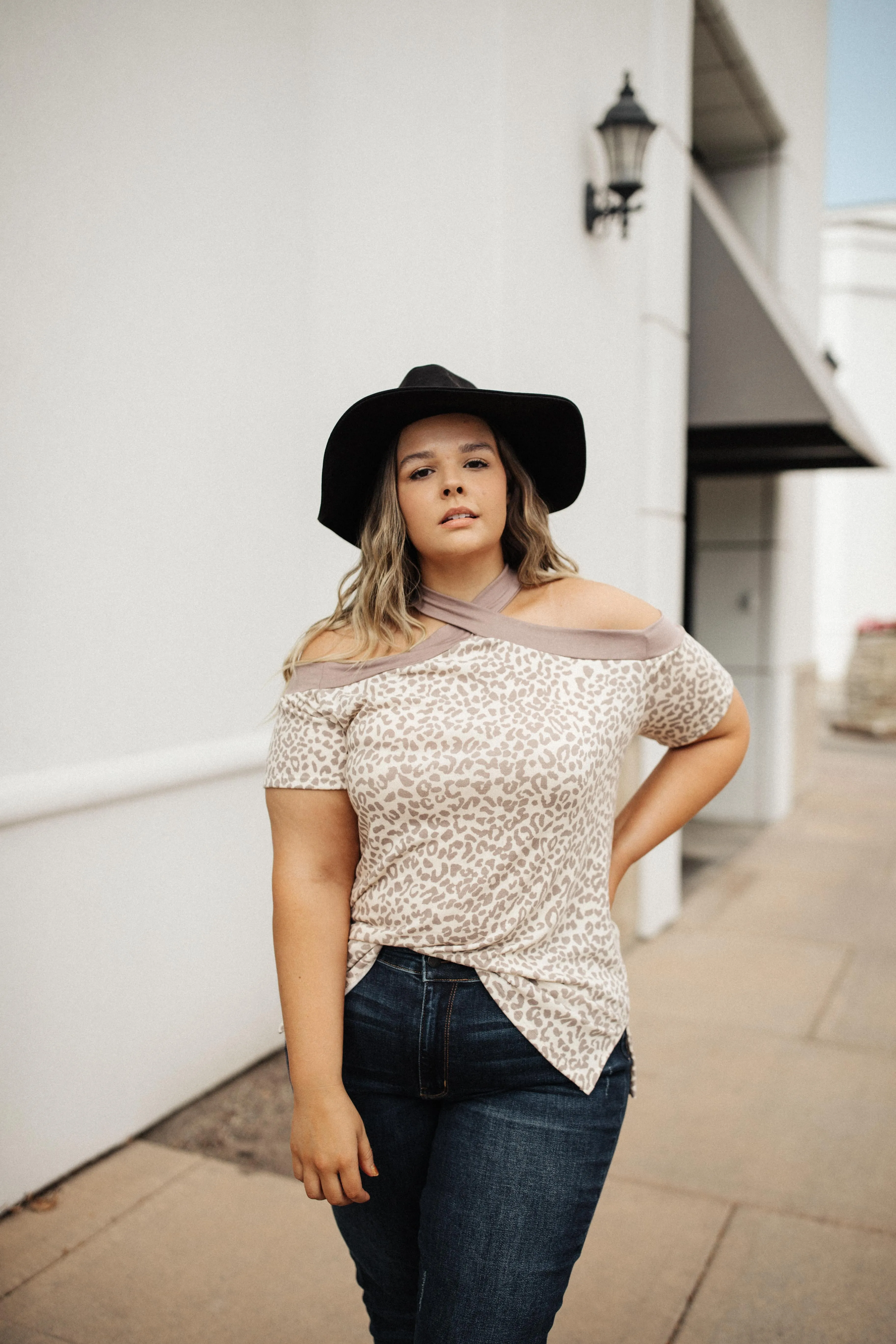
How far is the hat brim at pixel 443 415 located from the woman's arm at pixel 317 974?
1.61ft

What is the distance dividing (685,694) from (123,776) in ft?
6.48

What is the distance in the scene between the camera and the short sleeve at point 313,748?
161 cm

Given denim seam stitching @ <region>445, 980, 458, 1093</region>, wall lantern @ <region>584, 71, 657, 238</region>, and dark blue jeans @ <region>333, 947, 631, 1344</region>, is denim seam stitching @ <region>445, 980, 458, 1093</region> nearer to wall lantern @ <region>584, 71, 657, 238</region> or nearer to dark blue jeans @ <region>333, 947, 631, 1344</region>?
dark blue jeans @ <region>333, 947, 631, 1344</region>

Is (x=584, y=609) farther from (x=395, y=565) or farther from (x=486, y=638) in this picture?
(x=395, y=565)

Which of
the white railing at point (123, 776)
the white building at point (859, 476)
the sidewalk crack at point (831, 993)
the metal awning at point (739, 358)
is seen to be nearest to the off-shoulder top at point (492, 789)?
the white railing at point (123, 776)

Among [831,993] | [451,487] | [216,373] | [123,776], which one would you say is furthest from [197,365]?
[831,993]

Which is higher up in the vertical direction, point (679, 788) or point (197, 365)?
point (197, 365)

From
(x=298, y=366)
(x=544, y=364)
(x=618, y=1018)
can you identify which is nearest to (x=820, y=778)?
(x=544, y=364)

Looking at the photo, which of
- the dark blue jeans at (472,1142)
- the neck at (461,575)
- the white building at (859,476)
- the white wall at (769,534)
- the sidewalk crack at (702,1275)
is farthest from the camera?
the white building at (859,476)

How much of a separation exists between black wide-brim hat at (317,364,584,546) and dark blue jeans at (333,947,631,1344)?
2.45ft

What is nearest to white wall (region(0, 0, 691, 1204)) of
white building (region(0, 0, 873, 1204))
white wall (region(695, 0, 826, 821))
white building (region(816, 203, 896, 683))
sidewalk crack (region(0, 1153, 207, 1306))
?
white building (region(0, 0, 873, 1204))

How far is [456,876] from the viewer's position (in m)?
1.56

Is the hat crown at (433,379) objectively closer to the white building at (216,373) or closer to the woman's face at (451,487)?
the woman's face at (451,487)

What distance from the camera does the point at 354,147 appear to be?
389 centimetres
